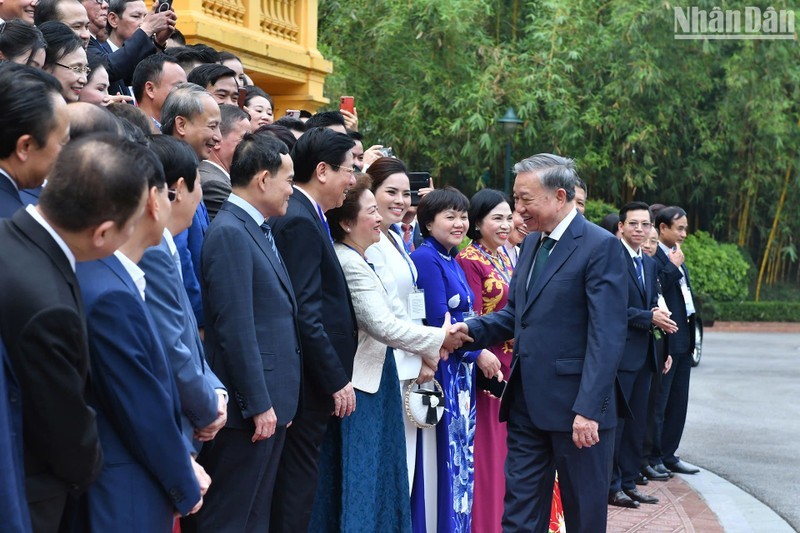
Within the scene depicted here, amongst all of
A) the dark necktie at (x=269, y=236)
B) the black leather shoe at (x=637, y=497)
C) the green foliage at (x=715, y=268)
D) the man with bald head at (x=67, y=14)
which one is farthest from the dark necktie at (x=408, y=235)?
the green foliage at (x=715, y=268)

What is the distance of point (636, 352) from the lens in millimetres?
8102

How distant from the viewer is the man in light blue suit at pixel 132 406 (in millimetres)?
2908

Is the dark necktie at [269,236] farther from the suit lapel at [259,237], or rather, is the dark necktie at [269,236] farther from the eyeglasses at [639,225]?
the eyeglasses at [639,225]

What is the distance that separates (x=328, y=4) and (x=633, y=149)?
7.94m

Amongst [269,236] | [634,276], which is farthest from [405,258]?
[634,276]

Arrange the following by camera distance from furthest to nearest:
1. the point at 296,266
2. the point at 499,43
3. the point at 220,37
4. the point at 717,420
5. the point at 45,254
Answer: the point at 499,43
the point at 220,37
the point at 717,420
the point at 296,266
the point at 45,254

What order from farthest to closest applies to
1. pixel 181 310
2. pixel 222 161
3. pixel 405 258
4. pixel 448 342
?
pixel 405 258 < pixel 448 342 < pixel 222 161 < pixel 181 310

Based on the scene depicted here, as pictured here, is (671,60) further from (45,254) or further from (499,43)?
(45,254)

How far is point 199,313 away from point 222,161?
0.97m

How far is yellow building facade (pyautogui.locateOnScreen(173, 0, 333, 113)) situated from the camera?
41.7 feet

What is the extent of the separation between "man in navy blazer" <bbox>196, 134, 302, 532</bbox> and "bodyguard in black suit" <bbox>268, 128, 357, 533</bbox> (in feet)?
0.70

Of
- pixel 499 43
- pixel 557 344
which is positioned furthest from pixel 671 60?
pixel 557 344

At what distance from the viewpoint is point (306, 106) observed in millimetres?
16203

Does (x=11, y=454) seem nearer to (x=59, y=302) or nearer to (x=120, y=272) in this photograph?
(x=59, y=302)
